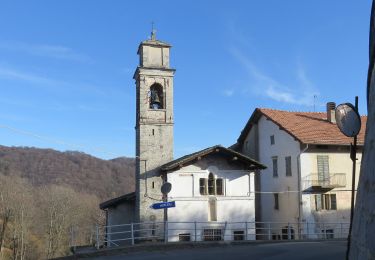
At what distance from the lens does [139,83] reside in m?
27.8

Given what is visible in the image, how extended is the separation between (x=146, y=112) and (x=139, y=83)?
1933 millimetres

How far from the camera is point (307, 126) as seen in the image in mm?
32125

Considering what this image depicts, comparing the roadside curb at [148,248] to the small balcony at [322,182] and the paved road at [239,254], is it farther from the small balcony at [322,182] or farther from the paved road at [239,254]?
the small balcony at [322,182]

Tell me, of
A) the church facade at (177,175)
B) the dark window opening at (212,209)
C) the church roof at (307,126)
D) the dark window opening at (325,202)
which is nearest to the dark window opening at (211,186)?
the church facade at (177,175)

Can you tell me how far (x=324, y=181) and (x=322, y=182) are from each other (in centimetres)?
19

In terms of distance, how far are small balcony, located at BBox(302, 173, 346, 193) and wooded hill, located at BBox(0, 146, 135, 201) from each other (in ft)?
220

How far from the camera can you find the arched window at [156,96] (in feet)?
91.6

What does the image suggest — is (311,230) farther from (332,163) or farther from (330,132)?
(330,132)

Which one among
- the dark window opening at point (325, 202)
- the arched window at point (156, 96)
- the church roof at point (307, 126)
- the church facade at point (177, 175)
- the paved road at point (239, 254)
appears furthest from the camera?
the church roof at point (307, 126)

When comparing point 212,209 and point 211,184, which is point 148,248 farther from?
point 211,184

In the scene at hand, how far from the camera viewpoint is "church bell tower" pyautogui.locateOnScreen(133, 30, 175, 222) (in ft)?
86.4

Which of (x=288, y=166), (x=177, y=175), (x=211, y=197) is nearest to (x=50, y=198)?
(x=177, y=175)

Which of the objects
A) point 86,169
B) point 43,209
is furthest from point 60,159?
point 43,209

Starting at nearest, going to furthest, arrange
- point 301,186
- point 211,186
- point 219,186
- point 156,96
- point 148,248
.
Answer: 1. point 148,248
2. point 211,186
3. point 219,186
4. point 156,96
5. point 301,186
